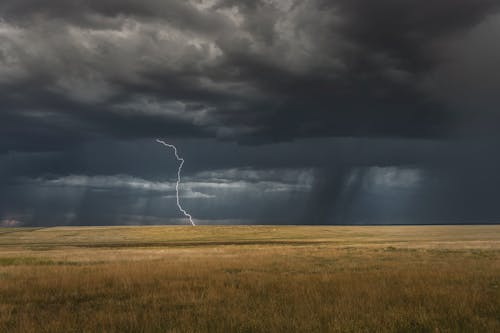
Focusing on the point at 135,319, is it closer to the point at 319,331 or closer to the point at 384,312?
the point at 319,331

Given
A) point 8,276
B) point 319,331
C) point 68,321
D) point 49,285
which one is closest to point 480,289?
point 319,331

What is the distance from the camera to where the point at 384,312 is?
979cm

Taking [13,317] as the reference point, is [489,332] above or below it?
above

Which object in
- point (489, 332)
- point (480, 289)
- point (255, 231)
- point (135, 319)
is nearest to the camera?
point (489, 332)

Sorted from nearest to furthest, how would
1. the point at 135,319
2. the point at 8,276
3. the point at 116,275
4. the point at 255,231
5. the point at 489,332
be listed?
the point at 489,332 < the point at 135,319 < the point at 116,275 < the point at 8,276 < the point at 255,231

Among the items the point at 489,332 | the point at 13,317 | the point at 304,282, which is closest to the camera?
the point at 489,332

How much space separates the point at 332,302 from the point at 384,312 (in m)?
1.92

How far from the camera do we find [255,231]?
134m

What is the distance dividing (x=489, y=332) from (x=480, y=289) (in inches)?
244

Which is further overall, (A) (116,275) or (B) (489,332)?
(A) (116,275)

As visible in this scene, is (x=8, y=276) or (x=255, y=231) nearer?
(x=8, y=276)

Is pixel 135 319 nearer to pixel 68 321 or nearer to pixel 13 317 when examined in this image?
pixel 68 321

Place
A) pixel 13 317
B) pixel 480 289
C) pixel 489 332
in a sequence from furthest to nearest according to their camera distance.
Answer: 1. pixel 480 289
2. pixel 13 317
3. pixel 489 332

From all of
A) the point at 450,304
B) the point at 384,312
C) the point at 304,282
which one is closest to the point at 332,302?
the point at 384,312
